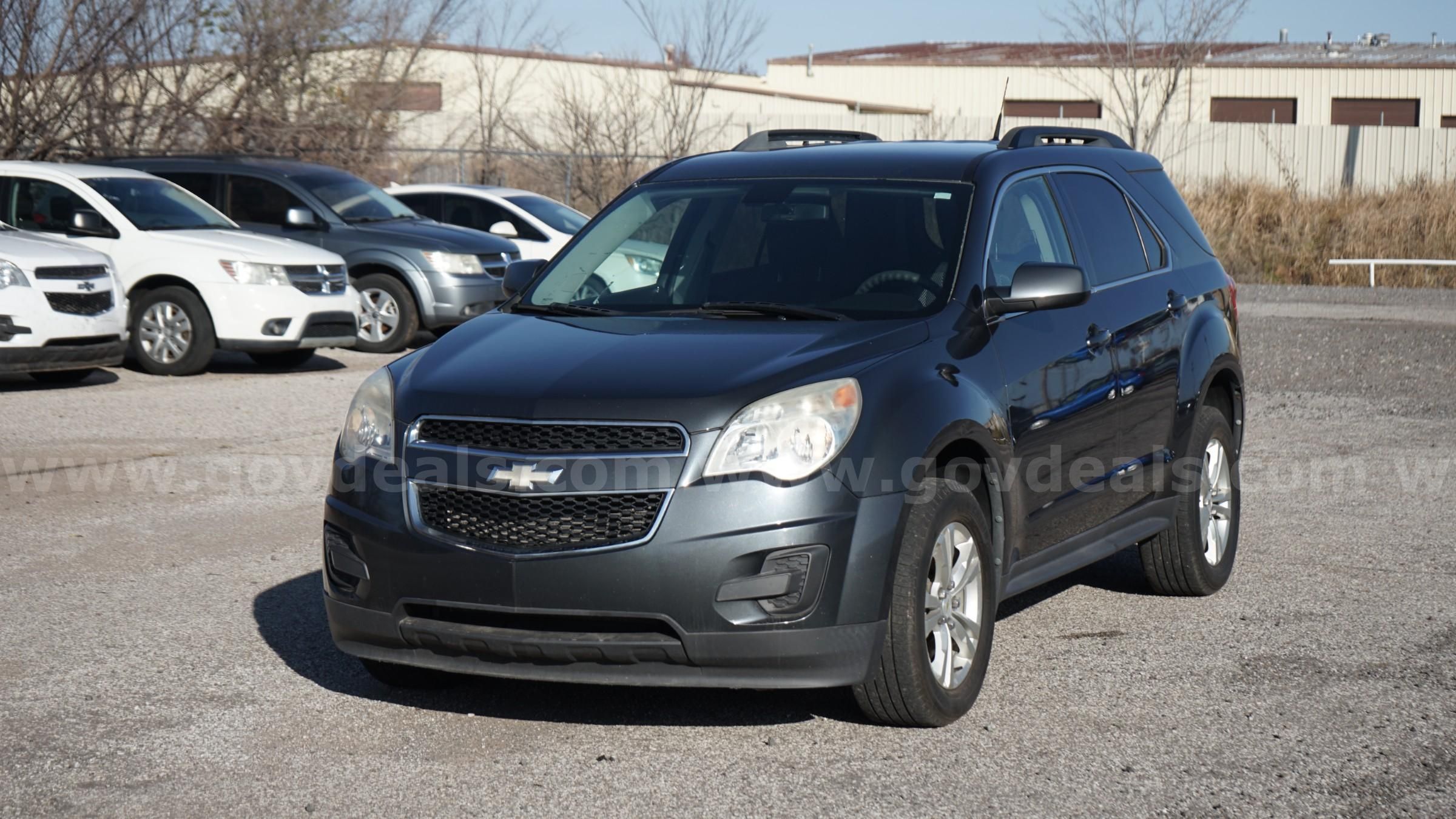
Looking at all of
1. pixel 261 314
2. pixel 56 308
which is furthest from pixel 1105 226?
pixel 261 314

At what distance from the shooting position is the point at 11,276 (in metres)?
12.2

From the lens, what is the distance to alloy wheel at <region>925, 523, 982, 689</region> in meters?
4.79

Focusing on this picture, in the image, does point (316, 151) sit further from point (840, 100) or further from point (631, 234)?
point (840, 100)

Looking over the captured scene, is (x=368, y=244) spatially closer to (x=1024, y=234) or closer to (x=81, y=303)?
(x=81, y=303)

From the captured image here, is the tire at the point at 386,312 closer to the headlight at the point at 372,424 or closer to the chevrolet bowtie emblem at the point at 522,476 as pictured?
the headlight at the point at 372,424

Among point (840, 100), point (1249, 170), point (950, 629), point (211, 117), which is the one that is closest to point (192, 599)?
point (950, 629)

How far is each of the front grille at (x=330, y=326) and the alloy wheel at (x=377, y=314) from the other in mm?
1636

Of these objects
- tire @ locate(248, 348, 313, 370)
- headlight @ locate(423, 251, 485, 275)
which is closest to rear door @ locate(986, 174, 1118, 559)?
tire @ locate(248, 348, 313, 370)

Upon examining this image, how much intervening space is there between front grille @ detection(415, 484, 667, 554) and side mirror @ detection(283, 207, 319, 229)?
1168 centimetres

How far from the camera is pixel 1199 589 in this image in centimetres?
665

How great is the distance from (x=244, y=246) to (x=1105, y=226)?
9.61 meters

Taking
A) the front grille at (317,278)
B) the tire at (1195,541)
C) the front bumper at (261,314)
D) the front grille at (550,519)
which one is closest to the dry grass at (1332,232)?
the front grille at (317,278)

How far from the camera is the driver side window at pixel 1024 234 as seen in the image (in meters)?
5.56

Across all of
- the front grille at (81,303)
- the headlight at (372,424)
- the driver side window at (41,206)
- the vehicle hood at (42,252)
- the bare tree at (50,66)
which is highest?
the bare tree at (50,66)
